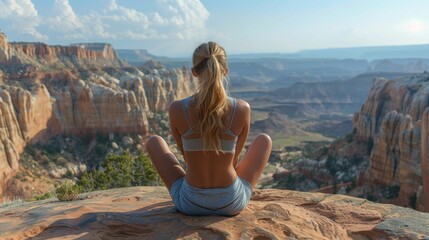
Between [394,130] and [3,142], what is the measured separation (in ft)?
105

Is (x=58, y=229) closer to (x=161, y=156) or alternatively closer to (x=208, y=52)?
(x=161, y=156)

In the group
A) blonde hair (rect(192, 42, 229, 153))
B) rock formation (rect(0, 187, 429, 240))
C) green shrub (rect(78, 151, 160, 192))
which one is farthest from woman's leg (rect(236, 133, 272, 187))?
green shrub (rect(78, 151, 160, 192))

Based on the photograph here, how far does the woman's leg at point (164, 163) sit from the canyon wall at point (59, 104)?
3102 cm

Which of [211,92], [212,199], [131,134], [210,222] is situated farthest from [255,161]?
[131,134]

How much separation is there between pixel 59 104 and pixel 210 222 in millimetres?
46478

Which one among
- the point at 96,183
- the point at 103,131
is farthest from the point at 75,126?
the point at 96,183

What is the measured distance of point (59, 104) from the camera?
48750 mm

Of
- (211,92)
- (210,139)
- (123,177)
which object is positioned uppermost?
(211,92)

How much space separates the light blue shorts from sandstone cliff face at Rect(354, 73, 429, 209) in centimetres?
1686

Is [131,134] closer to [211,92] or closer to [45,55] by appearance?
[45,55]

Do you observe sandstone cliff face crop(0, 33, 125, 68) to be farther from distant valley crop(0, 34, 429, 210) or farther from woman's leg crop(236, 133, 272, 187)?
woman's leg crop(236, 133, 272, 187)

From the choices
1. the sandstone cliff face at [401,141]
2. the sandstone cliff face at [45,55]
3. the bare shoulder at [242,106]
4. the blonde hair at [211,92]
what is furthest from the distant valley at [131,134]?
the blonde hair at [211,92]

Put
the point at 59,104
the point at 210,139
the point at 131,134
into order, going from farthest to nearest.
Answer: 1. the point at 131,134
2. the point at 59,104
3. the point at 210,139

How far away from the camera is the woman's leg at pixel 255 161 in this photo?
6.71 metres
